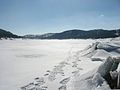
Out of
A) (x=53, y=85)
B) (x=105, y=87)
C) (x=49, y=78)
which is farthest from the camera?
(x=49, y=78)

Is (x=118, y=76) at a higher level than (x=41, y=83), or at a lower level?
higher

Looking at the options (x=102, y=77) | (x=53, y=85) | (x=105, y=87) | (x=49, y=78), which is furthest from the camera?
(x=49, y=78)

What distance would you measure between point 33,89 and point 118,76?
3224 mm

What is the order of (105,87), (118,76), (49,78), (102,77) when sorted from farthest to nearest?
(49,78)
(102,77)
(118,76)
(105,87)

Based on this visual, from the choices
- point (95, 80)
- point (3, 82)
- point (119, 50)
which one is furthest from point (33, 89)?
point (119, 50)

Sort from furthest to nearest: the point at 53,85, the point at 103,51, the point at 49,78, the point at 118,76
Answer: the point at 103,51 → the point at 49,78 → the point at 53,85 → the point at 118,76

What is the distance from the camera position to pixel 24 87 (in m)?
6.53

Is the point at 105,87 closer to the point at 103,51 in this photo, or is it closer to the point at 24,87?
the point at 24,87

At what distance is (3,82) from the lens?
279 inches

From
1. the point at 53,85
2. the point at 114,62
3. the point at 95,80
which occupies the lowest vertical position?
the point at 53,85

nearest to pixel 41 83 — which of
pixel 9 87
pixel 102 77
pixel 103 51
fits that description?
pixel 9 87

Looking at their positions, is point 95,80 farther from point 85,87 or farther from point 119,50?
point 119,50

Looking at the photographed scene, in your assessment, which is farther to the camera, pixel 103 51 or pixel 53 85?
pixel 103 51

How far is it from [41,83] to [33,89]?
2.90 ft
